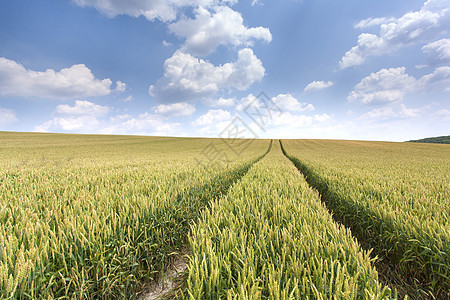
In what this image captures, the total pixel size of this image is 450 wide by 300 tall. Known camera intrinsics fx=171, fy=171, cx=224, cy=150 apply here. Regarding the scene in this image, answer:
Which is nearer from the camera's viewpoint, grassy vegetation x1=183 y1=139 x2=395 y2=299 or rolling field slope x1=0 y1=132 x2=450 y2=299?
grassy vegetation x1=183 y1=139 x2=395 y2=299

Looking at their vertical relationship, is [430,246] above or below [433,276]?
above

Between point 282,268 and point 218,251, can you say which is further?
point 218,251

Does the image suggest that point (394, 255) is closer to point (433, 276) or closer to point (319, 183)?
point (433, 276)

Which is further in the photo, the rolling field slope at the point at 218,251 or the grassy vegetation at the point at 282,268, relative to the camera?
the rolling field slope at the point at 218,251

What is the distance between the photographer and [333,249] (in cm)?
144

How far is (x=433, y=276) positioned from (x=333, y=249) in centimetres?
153

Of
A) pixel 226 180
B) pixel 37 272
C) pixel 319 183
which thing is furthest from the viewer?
pixel 319 183

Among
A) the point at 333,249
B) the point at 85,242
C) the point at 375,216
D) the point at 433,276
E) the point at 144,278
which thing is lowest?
the point at 144,278

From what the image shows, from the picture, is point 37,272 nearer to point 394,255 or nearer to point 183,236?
point 183,236

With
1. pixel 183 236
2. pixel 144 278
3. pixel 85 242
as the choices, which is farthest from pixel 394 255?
pixel 85 242

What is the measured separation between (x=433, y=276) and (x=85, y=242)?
12.3ft

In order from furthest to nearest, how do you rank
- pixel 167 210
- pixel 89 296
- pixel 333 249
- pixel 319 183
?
pixel 319 183 < pixel 167 210 < pixel 89 296 < pixel 333 249

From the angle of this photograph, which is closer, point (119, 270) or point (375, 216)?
point (119, 270)

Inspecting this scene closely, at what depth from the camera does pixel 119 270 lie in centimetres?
182
